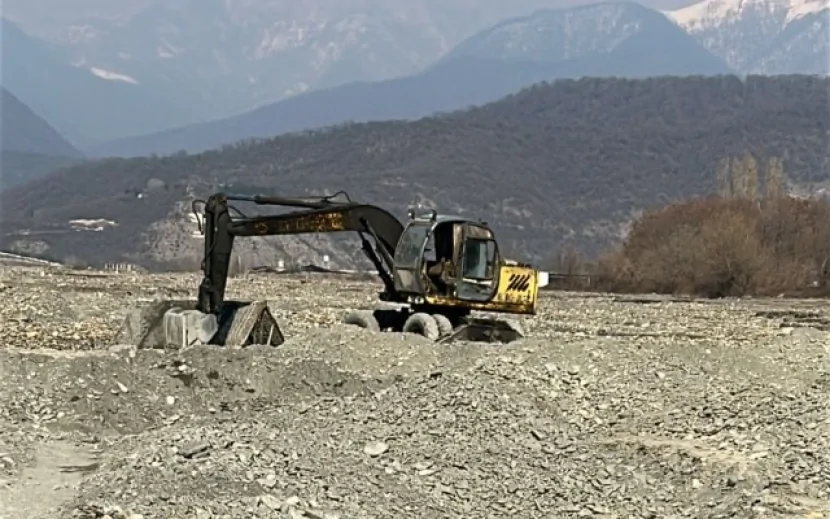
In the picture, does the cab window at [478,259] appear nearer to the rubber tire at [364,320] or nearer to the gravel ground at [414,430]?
the rubber tire at [364,320]

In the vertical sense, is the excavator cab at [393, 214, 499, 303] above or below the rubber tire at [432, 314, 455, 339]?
above

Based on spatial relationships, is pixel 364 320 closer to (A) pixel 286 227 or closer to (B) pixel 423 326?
(B) pixel 423 326

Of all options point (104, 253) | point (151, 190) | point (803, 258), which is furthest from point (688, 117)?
point (803, 258)

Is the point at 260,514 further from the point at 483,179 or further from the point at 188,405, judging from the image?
the point at 483,179

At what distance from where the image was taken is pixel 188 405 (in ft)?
45.3

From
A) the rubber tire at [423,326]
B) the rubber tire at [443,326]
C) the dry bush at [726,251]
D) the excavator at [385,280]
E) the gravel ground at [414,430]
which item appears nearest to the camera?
the gravel ground at [414,430]

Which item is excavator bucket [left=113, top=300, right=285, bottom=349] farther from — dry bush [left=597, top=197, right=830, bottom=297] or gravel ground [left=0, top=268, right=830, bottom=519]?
dry bush [left=597, top=197, right=830, bottom=297]

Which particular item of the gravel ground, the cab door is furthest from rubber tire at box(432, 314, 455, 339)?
the gravel ground

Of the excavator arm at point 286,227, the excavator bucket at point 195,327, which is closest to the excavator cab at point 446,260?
the excavator arm at point 286,227

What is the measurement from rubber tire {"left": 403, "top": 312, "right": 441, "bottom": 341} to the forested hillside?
252 ft

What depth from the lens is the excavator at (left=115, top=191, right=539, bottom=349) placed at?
58.6 ft

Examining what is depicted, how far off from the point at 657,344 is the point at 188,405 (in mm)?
7774

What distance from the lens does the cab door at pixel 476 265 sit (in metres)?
19.3

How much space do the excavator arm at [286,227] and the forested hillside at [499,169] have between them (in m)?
76.1
